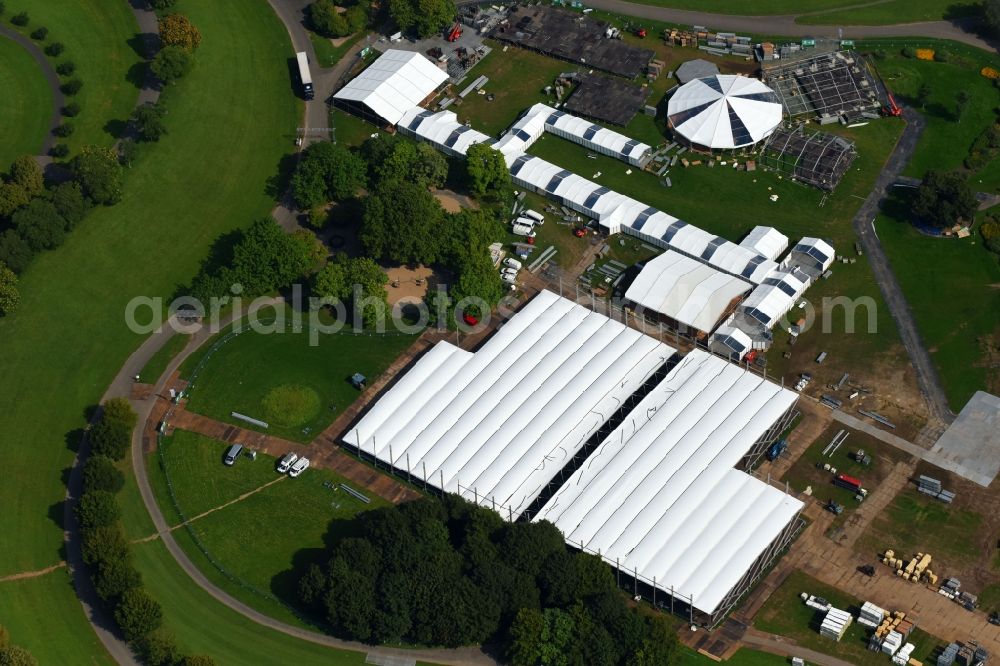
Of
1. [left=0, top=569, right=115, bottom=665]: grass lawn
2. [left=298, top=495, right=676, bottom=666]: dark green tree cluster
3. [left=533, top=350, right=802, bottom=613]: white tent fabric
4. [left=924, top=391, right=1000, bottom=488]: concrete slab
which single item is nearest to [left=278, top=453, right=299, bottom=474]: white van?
[left=298, top=495, right=676, bottom=666]: dark green tree cluster

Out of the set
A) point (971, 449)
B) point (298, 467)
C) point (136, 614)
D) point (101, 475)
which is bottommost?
point (971, 449)

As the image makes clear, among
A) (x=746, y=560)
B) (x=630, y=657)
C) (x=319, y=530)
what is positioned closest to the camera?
(x=630, y=657)

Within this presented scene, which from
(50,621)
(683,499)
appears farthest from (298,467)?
(683,499)

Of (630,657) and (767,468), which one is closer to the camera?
(630,657)

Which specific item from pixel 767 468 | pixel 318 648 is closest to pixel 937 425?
pixel 767 468

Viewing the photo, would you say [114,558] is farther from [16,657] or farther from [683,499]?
[683,499]

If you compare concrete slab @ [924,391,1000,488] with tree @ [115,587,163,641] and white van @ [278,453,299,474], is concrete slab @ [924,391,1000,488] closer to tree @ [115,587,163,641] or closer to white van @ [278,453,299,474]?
white van @ [278,453,299,474]

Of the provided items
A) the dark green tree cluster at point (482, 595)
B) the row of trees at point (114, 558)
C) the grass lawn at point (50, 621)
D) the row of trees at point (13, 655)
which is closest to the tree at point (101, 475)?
the row of trees at point (114, 558)

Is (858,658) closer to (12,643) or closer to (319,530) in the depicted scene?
(319,530)
